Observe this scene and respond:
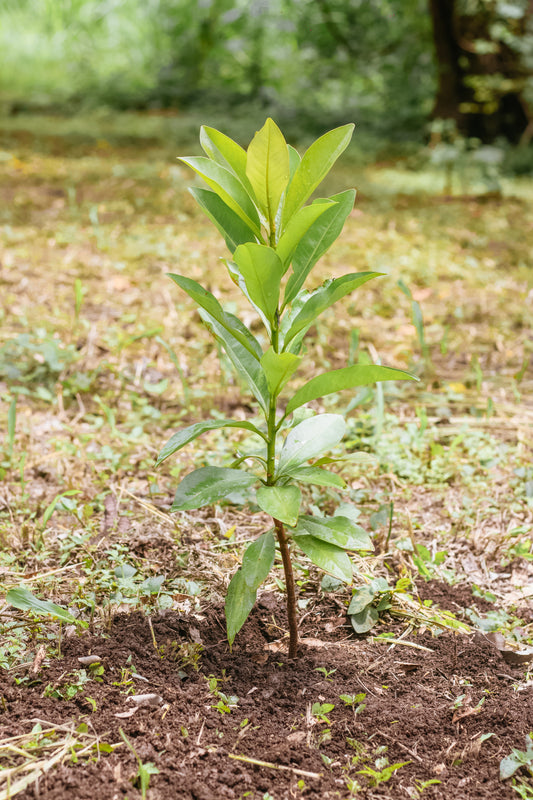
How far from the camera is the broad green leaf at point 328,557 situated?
1.36 metres

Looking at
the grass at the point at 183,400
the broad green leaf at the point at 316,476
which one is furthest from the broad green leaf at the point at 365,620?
the broad green leaf at the point at 316,476

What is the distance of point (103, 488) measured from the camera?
2205mm

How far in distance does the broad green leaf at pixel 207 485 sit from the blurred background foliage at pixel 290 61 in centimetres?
618

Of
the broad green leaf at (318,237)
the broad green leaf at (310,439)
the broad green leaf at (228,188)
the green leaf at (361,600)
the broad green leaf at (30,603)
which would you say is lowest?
the green leaf at (361,600)

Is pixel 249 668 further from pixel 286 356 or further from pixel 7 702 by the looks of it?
pixel 286 356

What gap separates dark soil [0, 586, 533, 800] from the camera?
4.10 ft

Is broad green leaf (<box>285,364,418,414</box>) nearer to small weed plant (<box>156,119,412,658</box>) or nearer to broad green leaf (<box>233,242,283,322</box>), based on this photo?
small weed plant (<box>156,119,412,658</box>)

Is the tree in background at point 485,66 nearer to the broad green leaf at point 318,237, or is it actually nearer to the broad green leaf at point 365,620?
the broad green leaf at point 318,237

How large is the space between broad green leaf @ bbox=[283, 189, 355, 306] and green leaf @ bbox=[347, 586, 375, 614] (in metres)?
0.82

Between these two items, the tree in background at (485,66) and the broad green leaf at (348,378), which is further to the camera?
the tree in background at (485,66)

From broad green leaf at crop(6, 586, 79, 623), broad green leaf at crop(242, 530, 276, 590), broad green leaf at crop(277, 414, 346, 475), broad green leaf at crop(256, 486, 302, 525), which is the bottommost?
broad green leaf at crop(6, 586, 79, 623)

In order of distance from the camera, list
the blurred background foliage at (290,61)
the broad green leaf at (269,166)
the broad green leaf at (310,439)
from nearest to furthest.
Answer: the broad green leaf at (269,166) → the broad green leaf at (310,439) → the blurred background foliage at (290,61)

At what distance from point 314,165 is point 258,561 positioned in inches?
33.0

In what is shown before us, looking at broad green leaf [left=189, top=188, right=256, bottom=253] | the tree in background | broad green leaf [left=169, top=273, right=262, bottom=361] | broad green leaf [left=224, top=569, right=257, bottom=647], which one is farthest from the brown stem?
the tree in background
